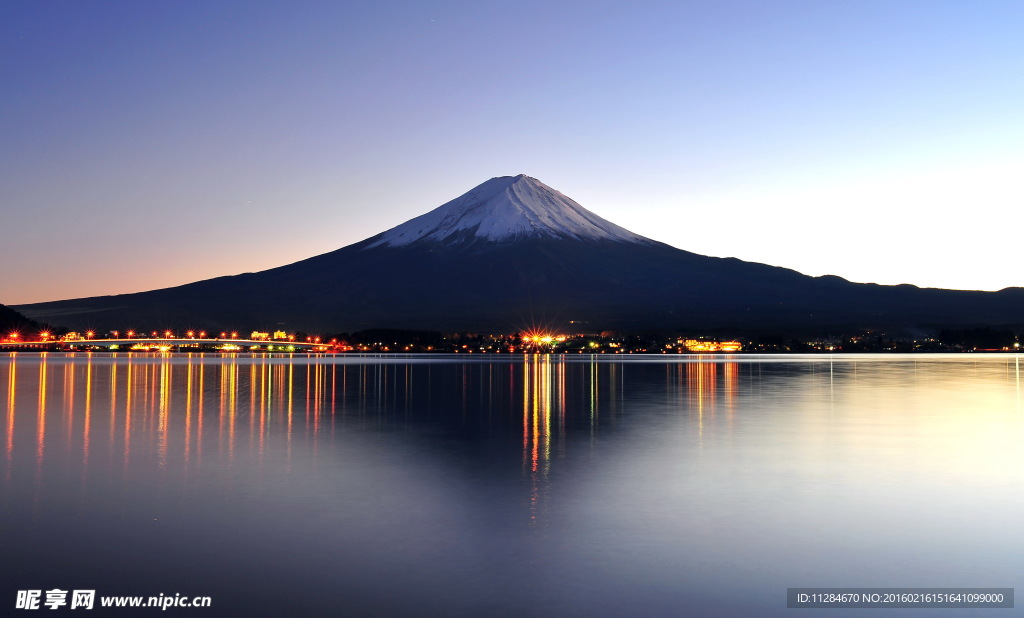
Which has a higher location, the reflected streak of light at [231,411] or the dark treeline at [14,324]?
the dark treeline at [14,324]

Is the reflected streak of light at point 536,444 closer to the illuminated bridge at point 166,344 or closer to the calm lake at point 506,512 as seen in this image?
the calm lake at point 506,512

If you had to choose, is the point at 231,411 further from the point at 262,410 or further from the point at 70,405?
the point at 70,405

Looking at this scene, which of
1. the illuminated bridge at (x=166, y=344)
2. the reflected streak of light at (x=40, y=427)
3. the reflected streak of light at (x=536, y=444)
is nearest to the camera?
the reflected streak of light at (x=536, y=444)

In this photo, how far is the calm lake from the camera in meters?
7.79

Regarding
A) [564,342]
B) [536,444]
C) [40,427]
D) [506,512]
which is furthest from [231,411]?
[564,342]

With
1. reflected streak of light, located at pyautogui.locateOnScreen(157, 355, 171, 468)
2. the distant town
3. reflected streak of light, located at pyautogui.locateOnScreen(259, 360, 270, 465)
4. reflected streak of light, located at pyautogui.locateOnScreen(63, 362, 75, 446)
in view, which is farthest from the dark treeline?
reflected streak of light, located at pyautogui.locateOnScreen(157, 355, 171, 468)

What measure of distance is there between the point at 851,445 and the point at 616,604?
11790 millimetres

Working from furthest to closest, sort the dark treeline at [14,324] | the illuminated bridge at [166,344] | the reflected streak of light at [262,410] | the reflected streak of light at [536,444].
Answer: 1. the dark treeline at [14,324]
2. the illuminated bridge at [166,344]
3. the reflected streak of light at [262,410]
4. the reflected streak of light at [536,444]

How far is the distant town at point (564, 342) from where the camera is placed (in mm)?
166500

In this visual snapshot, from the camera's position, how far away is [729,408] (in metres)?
27.2

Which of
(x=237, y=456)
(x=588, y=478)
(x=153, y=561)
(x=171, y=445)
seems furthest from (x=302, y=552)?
(x=171, y=445)

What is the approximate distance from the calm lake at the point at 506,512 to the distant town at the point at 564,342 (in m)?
142

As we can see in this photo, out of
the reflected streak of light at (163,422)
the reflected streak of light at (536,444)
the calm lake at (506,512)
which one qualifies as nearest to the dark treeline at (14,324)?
the reflected streak of light at (163,422)

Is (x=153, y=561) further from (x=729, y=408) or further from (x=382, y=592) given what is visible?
(x=729, y=408)
